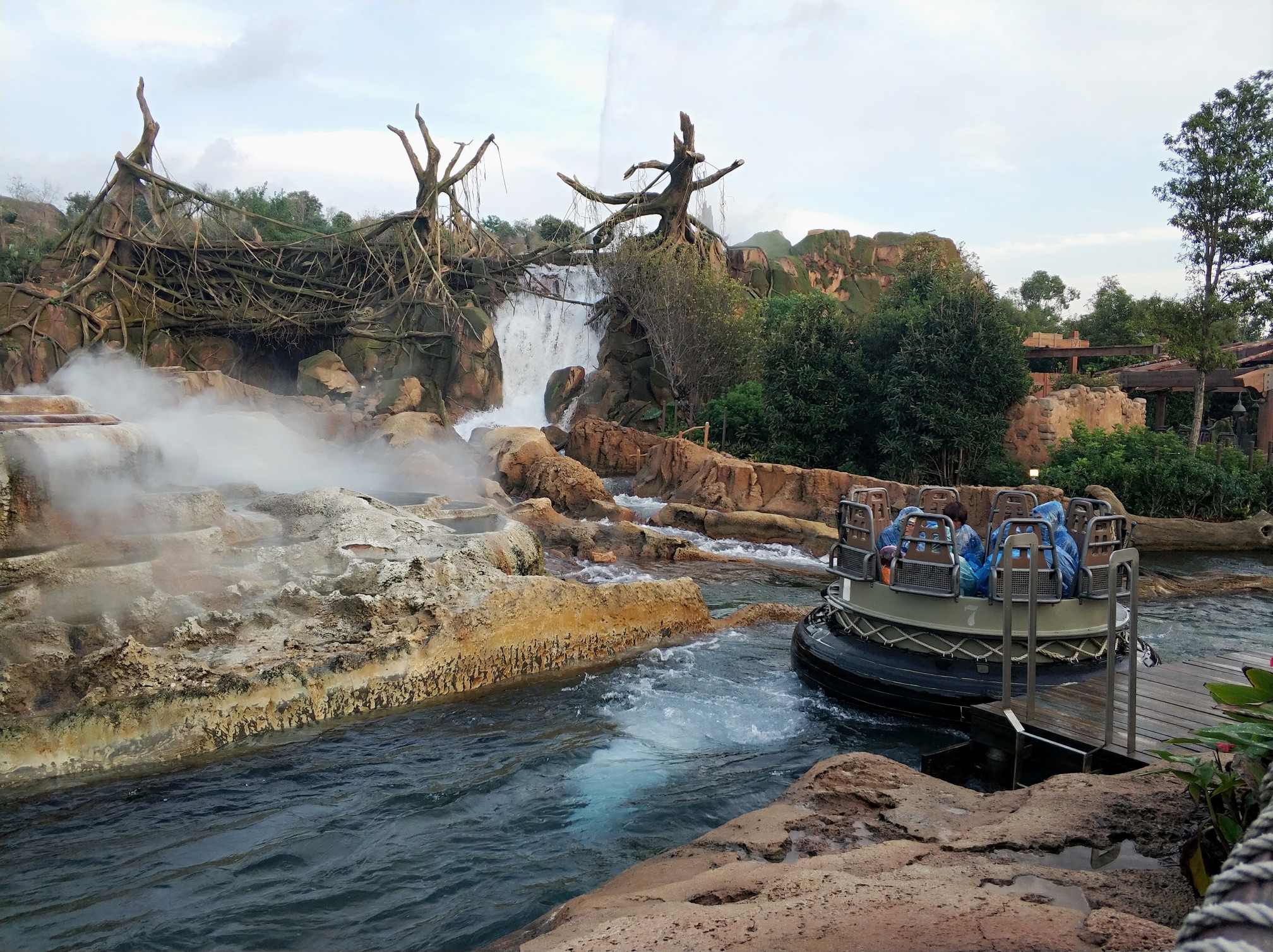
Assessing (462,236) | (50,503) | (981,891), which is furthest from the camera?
(462,236)

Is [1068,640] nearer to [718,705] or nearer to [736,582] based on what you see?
[718,705]

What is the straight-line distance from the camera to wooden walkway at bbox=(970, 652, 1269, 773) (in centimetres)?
493

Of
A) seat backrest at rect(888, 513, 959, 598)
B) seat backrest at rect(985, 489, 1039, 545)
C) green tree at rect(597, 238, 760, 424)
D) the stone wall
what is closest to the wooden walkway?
seat backrest at rect(888, 513, 959, 598)

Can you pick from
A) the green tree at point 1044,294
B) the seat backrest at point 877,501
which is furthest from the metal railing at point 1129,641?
the green tree at point 1044,294

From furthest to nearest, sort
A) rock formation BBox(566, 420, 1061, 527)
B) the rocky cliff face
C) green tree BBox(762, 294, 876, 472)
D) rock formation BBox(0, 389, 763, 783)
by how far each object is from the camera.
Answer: the rocky cliff face < green tree BBox(762, 294, 876, 472) < rock formation BBox(566, 420, 1061, 527) < rock formation BBox(0, 389, 763, 783)

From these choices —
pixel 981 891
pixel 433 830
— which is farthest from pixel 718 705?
pixel 981 891

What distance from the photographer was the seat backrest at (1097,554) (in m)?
6.48

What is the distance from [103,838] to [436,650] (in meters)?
2.61

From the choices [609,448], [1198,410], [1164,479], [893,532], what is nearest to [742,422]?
[609,448]

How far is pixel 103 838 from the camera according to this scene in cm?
472

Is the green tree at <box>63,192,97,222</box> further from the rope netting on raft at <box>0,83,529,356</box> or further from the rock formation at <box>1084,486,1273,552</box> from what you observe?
the rock formation at <box>1084,486,1273,552</box>

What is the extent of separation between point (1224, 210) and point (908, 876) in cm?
1867

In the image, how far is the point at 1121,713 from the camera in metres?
5.35

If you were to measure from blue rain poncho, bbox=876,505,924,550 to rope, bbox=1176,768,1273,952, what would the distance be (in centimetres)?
600
